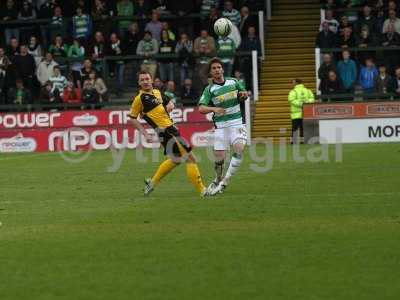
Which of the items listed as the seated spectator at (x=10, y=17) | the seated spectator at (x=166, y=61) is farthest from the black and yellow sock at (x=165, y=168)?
the seated spectator at (x=10, y=17)

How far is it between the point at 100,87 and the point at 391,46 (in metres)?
8.75

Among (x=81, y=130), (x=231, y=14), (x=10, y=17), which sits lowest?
(x=81, y=130)

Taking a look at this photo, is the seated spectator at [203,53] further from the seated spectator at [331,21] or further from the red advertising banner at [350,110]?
the seated spectator at [331,21]

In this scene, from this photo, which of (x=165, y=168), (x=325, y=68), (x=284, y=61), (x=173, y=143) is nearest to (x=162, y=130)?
(x=173, y=143)

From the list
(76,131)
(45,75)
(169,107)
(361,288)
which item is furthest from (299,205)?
(45,75)

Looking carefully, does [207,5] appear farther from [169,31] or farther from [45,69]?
[45,69]

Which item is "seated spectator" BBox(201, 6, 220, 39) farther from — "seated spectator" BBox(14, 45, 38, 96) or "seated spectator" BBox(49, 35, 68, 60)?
"seated spectator" BBox(14, 45, 38, 96)

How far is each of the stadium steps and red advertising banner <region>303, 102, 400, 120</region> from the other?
1589 mm

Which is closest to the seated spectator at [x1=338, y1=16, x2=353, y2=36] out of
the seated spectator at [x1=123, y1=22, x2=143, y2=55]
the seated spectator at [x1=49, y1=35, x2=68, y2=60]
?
the seated spectator at [x1=123, y1=22, x2=143, y2=55]

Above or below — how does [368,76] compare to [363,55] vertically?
below

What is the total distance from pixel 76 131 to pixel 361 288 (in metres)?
24.2

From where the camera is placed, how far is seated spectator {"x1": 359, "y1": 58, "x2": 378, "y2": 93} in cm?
3303

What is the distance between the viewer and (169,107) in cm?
1762

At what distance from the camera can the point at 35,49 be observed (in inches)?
1398
